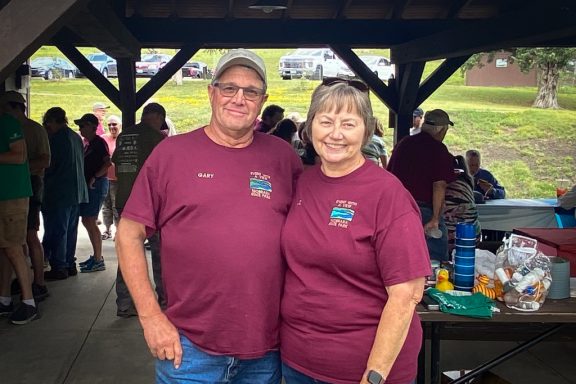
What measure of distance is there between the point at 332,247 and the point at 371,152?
3215 mm

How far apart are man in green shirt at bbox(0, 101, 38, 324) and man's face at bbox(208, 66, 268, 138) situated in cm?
306

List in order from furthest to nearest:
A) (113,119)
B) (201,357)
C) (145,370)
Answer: (113,119), (145,370), (201,357)

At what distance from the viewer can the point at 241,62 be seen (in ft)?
6.32

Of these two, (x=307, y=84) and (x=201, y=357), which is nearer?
(x=201, y=357)

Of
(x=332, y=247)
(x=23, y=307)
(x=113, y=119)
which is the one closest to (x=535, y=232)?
(x=332, y=247)

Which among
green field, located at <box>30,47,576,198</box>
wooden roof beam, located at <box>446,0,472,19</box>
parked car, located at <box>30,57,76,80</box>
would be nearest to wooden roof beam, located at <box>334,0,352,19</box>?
wooden roof beam, located at <box>446,0,472,19</box>

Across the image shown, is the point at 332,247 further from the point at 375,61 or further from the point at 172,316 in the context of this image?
the point at 375,61

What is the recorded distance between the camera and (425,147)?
15.8 feet

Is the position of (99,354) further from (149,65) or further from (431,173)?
(149,65)

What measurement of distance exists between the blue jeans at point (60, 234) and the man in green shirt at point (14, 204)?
3.83 ft

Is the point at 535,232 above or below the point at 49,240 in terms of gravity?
above

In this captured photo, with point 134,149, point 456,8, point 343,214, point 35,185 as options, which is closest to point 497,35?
point 456,8

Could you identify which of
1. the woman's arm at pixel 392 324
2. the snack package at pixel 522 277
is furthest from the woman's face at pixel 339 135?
the snack package at pixel 522 277

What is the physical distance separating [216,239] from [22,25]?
1.11 meters
